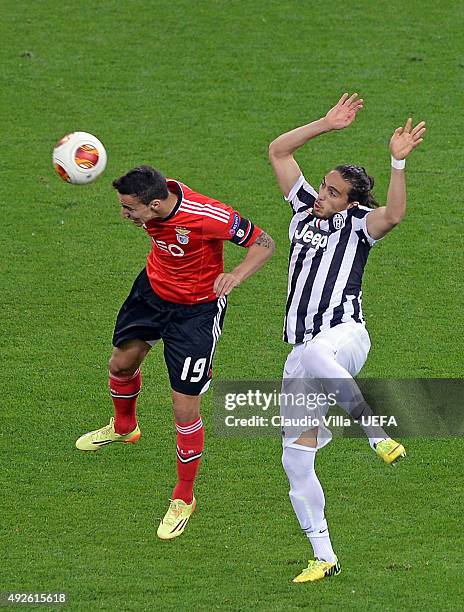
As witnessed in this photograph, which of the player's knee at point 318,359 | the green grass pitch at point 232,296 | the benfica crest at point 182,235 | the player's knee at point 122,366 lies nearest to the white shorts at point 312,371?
the player's knee at point 318,359

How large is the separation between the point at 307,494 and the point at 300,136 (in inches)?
87.4

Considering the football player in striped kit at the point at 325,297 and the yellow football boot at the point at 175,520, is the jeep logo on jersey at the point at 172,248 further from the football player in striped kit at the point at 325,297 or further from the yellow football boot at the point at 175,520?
the yellow football boot at the point at 175,520

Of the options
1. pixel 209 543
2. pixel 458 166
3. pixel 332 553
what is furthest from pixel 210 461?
pixel 458 166

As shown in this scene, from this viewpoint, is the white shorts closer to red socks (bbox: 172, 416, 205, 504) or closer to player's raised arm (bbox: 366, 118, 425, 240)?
player's raised arm (bbox: 366, 118, 425, 240)

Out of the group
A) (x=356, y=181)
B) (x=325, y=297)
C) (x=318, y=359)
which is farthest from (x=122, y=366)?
(x=356, y=181)

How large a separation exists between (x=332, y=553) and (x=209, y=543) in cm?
85

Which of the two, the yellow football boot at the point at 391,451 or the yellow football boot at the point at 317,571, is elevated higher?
the yellow football boot at the point at 391,451

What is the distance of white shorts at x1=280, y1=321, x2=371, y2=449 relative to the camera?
7.30 meters

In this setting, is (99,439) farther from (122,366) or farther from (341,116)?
(341,116)

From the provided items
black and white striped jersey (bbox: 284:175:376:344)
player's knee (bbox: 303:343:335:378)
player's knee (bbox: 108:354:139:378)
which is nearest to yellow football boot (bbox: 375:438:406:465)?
player's knee (bbox: 303:343:335:378)

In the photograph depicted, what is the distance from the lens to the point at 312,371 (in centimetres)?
723

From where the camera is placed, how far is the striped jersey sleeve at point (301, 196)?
309 inches

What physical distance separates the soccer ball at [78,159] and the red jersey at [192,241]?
85 centimetres

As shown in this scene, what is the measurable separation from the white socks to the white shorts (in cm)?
8
